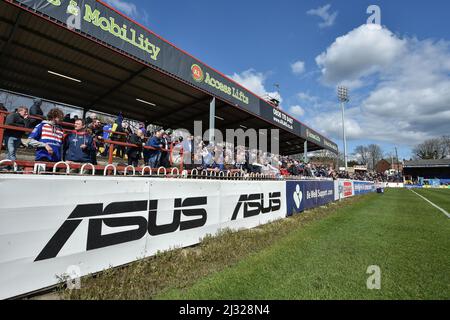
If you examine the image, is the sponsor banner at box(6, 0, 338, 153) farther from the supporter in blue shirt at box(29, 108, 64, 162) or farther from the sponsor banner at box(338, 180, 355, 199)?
the sponsor banner at box(338, 180, 355, 199)

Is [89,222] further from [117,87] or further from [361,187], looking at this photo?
[361,187]

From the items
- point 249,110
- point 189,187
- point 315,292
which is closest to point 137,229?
point 189,187

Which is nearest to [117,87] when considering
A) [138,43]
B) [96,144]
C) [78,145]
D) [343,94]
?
[138,43]

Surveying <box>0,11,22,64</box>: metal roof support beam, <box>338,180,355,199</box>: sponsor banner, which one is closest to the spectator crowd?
<box>0,11,22,64</box>: metal roof support beam

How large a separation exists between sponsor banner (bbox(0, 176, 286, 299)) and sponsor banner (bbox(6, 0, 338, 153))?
692 centimetres

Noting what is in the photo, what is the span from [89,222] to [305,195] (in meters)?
10.3

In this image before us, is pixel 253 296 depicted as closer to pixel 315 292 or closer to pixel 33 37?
pixel 315 292

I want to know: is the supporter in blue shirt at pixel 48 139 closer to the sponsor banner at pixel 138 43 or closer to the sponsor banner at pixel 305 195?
the sponsor banner at pixel 138 43

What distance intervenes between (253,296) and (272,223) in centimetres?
547

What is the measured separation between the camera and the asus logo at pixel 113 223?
330cm

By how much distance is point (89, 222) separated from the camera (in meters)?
3.62

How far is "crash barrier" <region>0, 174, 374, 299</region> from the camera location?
2.91 m

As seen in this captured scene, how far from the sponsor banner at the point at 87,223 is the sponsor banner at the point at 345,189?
16.7 meters

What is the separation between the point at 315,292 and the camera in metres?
3.39
